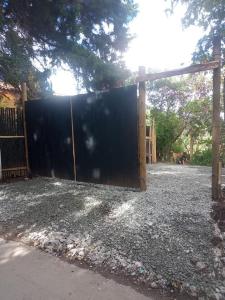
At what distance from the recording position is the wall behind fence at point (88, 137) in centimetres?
539

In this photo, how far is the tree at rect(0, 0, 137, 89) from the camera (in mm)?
7207

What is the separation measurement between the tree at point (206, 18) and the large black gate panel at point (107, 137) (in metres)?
1.54

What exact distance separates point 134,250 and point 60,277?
822 millimetres

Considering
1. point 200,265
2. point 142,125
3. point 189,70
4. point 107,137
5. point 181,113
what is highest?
point 189,70

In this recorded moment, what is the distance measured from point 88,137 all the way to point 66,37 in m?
3.17

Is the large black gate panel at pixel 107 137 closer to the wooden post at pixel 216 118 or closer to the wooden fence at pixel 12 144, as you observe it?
the wooden post at pixel 216 118

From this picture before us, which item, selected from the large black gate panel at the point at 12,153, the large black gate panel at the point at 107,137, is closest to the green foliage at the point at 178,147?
the large black gate panel at the point at 12,153

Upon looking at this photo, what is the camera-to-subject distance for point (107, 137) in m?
5.74

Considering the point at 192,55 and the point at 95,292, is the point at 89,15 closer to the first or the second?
the point at 192,55

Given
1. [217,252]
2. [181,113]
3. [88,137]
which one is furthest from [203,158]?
[217,252]

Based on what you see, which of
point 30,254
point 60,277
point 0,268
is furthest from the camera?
point 30,254

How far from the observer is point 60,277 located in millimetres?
2865

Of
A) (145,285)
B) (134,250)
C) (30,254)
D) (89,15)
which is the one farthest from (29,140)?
(145,285)

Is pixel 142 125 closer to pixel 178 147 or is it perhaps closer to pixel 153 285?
pixel 153 285
